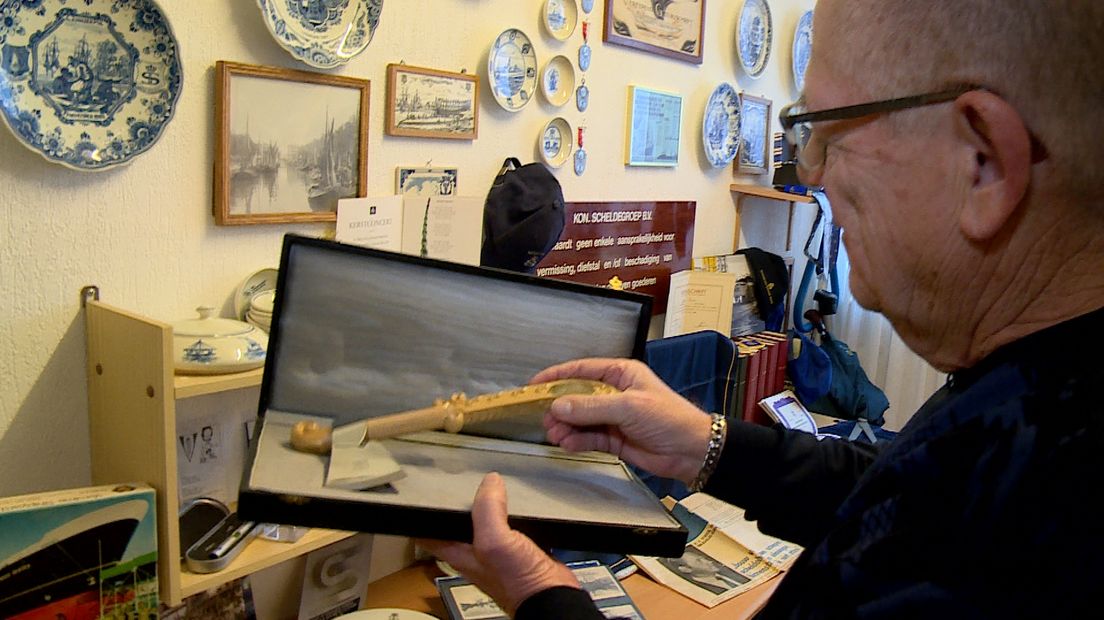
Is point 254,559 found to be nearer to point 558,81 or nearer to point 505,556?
point 505,556

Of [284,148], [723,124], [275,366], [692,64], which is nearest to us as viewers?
[275,366]

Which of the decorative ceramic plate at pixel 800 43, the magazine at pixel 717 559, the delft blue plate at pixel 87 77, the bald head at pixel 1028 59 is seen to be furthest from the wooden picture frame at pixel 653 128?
the bald head at pixel 1028 59

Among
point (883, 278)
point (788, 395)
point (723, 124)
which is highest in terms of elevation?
point (723, 124)

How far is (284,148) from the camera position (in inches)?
48.9

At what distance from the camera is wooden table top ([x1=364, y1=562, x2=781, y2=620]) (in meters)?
1.47

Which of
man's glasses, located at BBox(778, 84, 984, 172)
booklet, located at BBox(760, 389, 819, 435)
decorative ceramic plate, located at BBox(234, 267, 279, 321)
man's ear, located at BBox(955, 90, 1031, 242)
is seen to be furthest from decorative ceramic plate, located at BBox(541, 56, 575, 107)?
man's ear, located at BBox(955, 90, 1031, 242)

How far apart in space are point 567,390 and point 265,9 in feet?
2.28

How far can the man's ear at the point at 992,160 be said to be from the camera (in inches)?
22.4

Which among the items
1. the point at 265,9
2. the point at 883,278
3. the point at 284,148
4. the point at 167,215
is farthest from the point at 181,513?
the point at 883,278

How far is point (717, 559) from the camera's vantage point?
5.60ft

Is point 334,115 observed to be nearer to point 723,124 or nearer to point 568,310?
point 568,310

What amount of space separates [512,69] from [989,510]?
1.26 m

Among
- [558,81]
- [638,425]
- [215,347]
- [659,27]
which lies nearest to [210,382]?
[215,347]

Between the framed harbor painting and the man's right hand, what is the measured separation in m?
0.53
